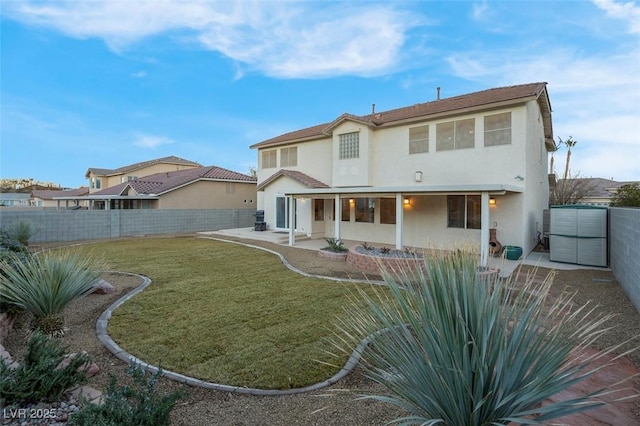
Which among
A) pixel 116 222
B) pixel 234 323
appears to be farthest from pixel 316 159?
pixel 234 323

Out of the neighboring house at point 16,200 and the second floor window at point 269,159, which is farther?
the neighboring house at point 16,200

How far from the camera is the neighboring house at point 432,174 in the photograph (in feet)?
43.9

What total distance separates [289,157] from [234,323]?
17443mm

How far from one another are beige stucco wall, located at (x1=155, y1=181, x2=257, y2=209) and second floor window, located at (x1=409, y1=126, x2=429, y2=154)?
18.1m

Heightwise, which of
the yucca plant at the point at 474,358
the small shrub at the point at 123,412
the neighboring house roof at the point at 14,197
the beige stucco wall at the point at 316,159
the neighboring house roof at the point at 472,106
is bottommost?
the small shrub at the point at 123,412

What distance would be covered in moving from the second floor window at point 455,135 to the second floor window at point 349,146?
4311 millimetres

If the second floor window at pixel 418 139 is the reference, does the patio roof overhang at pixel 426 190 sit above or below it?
below

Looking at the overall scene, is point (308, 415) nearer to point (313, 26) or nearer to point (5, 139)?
point (5, 139)

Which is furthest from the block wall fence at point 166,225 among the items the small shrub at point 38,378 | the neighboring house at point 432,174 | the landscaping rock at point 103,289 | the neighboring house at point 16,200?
the neighboring house at point 16,200

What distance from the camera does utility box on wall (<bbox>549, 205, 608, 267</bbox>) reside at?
11.8 meters

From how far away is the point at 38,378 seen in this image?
314cm

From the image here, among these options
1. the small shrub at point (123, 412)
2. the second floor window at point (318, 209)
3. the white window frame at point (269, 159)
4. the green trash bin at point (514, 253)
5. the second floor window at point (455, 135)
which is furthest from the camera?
the white window frame at point (269, 159)

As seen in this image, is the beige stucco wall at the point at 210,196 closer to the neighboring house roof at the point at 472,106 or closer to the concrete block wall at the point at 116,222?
the concrete block wall at the point at 116,222

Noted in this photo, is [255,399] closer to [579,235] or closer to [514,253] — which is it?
[514,253]
